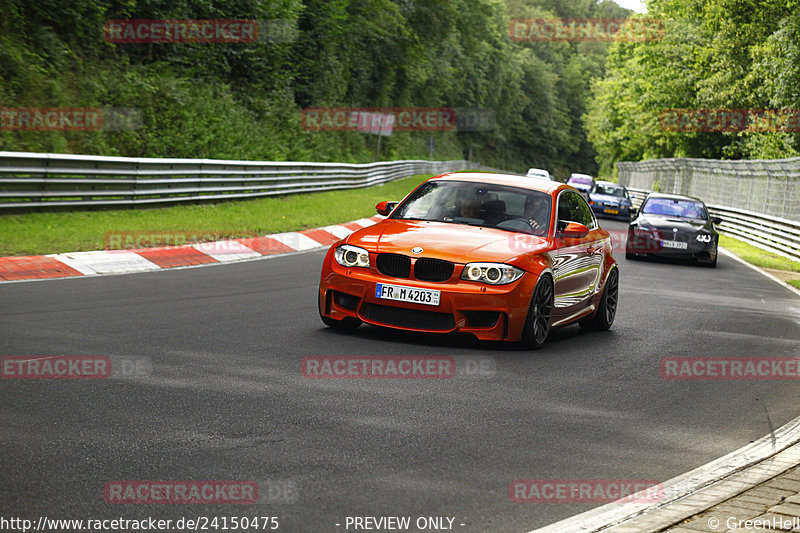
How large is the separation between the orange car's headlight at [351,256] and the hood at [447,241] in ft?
0.17

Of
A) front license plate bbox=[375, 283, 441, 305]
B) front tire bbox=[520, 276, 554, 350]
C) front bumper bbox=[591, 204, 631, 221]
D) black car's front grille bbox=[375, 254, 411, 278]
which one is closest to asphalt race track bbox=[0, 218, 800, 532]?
front tire bbox=[520, 276, 554, 350]

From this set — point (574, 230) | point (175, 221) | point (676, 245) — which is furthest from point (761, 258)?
point (574, 230)

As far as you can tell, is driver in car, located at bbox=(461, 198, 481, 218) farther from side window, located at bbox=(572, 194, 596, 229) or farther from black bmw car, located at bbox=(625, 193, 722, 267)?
black bmw car, located at bbox=(625, 193, 722, 267)

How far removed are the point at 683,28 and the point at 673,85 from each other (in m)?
4.55

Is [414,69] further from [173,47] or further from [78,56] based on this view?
[78,56]

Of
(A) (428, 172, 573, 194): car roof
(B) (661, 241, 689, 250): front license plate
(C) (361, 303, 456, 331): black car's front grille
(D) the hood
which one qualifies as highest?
(A) (428, 172, 573, 194): car roof

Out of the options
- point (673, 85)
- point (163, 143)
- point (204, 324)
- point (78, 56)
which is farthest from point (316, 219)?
point (673, 85)

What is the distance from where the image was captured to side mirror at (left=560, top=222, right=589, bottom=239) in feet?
31.1

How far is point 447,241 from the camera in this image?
877 cm

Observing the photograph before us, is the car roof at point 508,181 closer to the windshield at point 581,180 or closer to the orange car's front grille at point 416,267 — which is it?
the orange car's front grille at point 416,267

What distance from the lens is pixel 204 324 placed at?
9.09 metres

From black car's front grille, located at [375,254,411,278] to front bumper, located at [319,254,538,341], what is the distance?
2.1 inches

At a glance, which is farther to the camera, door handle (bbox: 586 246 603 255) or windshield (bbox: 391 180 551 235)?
door handle (bbox: 586 246 603 255)

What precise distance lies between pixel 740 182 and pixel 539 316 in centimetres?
2900
